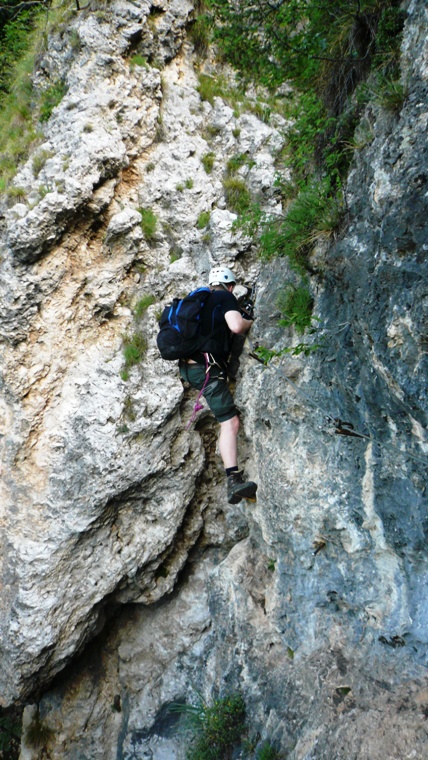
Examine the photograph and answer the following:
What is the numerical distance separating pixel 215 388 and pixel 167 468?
4.78ft

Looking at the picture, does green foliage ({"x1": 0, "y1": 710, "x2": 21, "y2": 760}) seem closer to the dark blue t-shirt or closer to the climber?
the climber

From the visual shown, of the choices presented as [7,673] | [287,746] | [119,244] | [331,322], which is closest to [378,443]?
[331,322]

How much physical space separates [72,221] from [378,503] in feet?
17.7

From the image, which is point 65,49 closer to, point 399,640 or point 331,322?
point 331,322

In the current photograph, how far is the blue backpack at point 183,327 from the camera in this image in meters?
5.71

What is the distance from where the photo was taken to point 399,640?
4.61 metres

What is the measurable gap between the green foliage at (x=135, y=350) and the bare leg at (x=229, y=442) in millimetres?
1562

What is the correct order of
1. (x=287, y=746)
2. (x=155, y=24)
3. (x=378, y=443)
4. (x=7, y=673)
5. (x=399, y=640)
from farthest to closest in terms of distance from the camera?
(x=155, y=24)
(x=7, y=673)
(x=287, y=746)
(x=399, y=640)
(x=378, y=443)

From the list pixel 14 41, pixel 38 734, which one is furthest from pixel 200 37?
pixel 38 734

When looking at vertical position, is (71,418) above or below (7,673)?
above

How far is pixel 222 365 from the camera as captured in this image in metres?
6.12

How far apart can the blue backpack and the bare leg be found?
1.06 meters

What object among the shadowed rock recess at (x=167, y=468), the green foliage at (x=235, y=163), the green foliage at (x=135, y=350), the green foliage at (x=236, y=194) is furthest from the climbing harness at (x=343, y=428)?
the green foliage at (x=235, y=163)

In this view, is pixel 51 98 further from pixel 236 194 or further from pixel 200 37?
pixel 236 194
